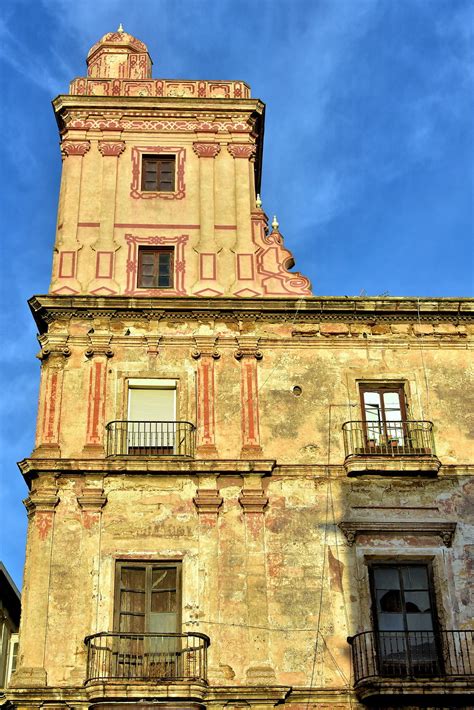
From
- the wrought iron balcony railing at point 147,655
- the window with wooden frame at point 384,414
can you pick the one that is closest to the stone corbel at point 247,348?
the window with wooden frame at point 384,414

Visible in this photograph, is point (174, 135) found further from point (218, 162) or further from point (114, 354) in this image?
point (114, 354)

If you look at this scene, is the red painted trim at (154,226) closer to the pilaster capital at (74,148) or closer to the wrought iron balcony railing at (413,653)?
the pilaster capital at (74,148)

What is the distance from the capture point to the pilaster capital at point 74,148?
28.6m

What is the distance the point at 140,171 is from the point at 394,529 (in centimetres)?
1184

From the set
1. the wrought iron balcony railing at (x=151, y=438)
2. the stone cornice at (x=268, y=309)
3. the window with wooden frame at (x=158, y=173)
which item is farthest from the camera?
the window with wooden frame at (x=158, y=173)

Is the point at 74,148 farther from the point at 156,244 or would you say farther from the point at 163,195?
the point at 156,244

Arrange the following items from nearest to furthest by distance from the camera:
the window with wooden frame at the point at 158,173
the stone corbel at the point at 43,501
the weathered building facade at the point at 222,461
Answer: the weathered building facade at the point at 222,461, the stone corbel at the point at 43,501, the window with wooden frame at the point at 158,173

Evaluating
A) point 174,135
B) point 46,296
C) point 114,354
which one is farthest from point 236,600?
point 174,135

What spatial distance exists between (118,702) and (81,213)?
12748 mm

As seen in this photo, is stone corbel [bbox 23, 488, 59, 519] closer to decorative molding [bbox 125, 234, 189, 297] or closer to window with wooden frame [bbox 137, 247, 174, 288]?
decorative molding [bbox 125, 234, 189, 297]

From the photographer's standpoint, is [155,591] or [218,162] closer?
[155,591]

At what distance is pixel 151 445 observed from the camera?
24.6 meters

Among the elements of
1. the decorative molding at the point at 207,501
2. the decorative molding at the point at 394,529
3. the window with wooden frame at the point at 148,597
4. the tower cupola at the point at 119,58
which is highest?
the tower cupola at the point at 119,58

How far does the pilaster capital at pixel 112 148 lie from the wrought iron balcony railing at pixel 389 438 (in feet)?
32.4
